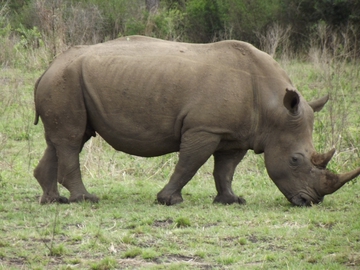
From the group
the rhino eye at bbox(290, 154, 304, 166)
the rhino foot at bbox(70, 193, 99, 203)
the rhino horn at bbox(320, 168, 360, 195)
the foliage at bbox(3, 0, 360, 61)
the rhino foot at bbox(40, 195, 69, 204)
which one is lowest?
the foliage at bbox(3, 0, 360, 61)

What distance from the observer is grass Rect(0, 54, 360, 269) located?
22.2 ft

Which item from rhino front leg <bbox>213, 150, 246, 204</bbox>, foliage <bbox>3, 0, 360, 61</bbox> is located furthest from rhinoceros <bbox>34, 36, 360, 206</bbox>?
foliage <bbox>3, 0, 360, 61</bbox>

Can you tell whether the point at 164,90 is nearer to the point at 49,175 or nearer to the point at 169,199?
the point at 169,199

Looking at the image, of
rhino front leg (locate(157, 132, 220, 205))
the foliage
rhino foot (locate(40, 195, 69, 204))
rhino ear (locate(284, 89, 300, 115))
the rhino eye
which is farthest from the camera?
the foliage

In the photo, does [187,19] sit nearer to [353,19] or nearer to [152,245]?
[353,19]

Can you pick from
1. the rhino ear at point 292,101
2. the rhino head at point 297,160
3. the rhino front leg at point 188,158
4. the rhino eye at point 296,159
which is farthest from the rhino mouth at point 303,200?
the rhino front leg at point 188,158

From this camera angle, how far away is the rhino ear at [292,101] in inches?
344

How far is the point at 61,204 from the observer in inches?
357

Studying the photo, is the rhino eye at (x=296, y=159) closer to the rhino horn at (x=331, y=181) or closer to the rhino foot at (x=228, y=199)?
the rhino horn at (x=331, y=181)

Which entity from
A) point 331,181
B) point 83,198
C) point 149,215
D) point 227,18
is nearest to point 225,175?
point 331,181

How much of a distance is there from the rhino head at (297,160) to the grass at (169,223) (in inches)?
8.9

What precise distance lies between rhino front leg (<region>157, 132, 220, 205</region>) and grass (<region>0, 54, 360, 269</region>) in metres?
0.16

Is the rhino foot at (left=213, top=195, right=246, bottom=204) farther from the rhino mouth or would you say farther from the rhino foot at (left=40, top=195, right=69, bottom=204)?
the rhino foot at (left=40, top=195, right=69, bottom=204)

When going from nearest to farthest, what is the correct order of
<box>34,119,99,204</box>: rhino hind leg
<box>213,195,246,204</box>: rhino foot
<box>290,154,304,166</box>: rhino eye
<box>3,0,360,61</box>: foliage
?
<box>290,154,304,166</box>: rhino eye → <box>34,119,99,204</box>: rhino hind leg → <box>213,195,246,204</box>: rhino foot → <box>3,0,360,61</box>: foliage
